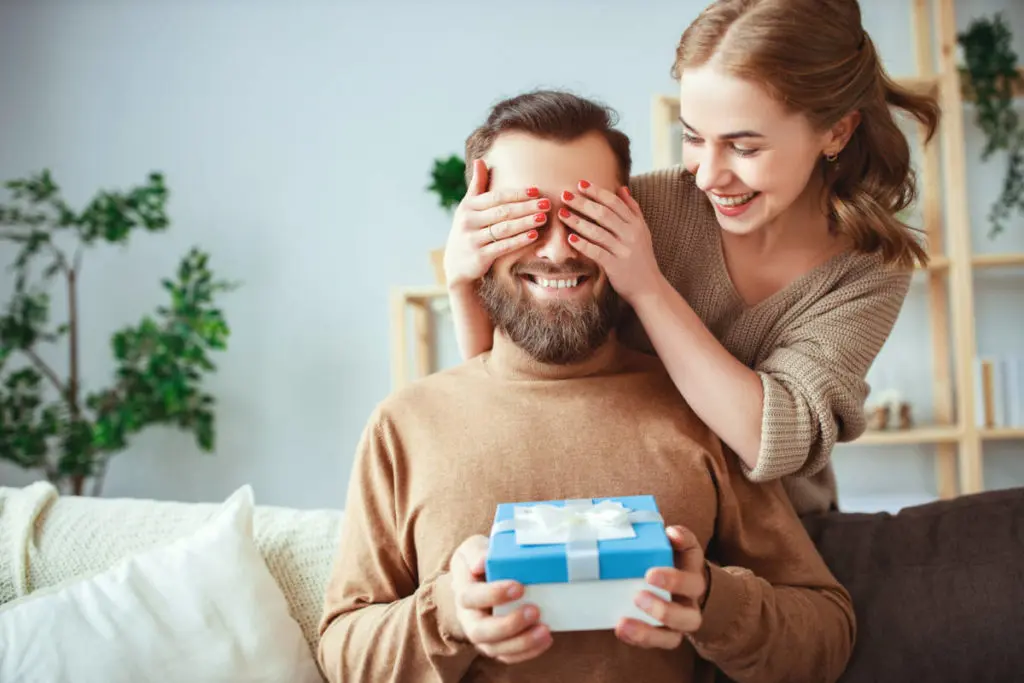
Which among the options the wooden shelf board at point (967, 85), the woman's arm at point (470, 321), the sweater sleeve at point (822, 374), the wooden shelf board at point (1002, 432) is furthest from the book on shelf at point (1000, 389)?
the woman's arm at point (470, 321)

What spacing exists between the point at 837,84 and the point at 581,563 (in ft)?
2.71

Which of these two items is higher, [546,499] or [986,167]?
[986,167]

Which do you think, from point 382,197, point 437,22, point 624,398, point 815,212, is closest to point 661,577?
point 624,398

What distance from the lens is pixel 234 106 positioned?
3328 millimetres

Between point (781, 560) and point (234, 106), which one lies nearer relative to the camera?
point (781, 560)

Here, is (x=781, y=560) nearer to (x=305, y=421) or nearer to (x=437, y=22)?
(x=305, y=421)

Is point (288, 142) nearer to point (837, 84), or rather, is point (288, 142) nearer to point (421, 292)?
point (421, 292)

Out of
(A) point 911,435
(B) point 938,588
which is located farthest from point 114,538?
(A) point 911,435

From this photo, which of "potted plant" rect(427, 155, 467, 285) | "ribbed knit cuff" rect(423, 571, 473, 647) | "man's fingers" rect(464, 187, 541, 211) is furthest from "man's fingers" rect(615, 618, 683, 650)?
"potted plant" rect(427, 155, 467, 285)

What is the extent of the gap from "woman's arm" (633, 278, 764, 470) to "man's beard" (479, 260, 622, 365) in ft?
0.24

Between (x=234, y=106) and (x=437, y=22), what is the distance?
822mm

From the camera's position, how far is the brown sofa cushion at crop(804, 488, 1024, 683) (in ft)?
4.21

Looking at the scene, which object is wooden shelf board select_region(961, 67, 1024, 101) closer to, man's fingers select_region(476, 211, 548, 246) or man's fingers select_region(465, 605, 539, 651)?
man's fingers select_region(476, 211, 548, 246)

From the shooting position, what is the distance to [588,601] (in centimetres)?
91
